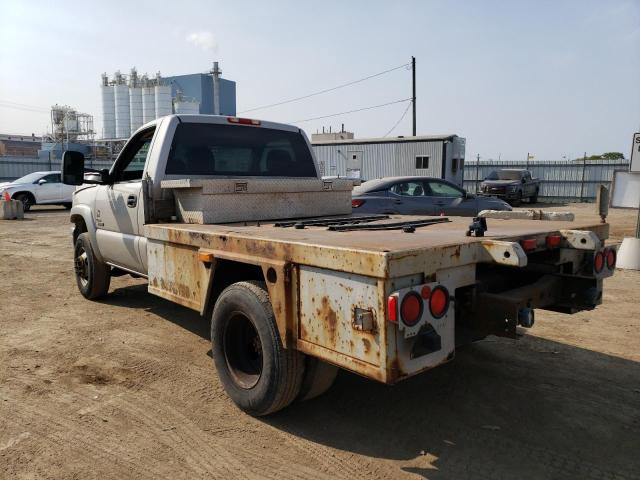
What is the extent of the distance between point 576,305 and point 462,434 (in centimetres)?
122

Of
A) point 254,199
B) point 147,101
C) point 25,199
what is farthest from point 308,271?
point 147,101

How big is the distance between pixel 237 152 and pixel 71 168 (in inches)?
64.7

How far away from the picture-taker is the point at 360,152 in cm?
2572

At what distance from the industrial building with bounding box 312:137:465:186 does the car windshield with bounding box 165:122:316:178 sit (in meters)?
18.2

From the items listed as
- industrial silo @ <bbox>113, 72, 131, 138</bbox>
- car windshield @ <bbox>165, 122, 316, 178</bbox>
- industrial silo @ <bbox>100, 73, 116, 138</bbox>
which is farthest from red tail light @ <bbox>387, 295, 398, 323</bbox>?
industrial silo @ <bbox>100, 73, 116, 138</bbox>

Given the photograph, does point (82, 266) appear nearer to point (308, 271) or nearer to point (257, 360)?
point (257, 360)

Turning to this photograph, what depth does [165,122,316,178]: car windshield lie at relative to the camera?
488 cm

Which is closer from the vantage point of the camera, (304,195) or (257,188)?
(257,188)

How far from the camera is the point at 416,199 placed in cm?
1097

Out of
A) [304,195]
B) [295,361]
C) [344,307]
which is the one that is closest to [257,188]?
[304,195]

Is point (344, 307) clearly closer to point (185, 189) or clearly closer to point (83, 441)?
point (83, 441)

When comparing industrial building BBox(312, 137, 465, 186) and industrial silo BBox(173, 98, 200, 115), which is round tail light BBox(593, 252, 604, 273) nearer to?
industrial building BBox(312, 137, 465, 186)

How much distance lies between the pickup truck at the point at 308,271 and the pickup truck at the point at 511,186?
20.6 m

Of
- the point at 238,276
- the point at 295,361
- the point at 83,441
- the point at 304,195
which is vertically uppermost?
the point at 304,195
